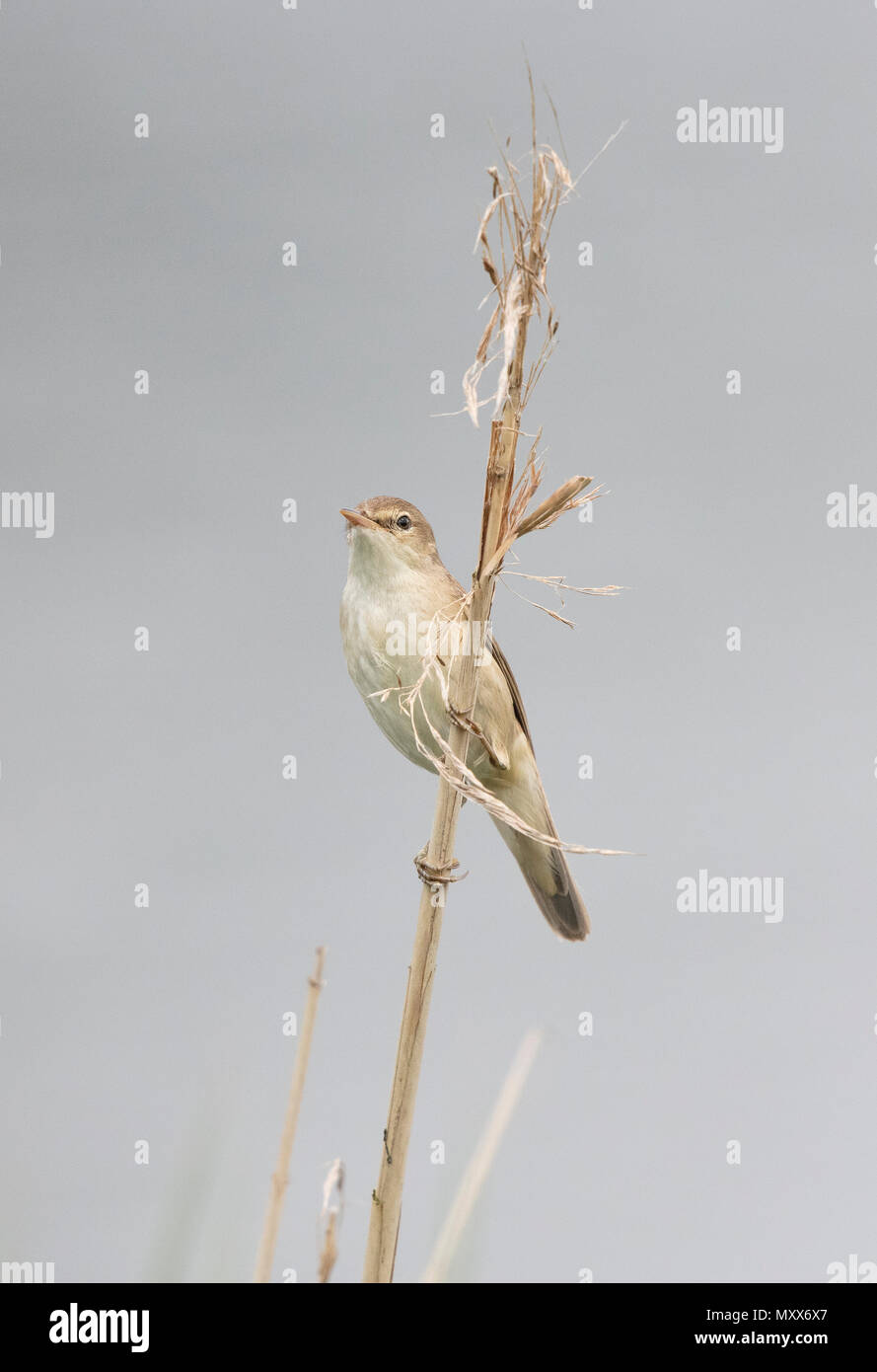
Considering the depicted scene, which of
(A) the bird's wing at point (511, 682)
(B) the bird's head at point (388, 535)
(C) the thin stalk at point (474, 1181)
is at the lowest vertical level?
(C) the thin stalk at point (474, 1181)

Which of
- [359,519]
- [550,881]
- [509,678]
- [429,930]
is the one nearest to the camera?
[429,930]

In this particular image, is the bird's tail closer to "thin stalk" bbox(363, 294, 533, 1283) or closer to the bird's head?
the bird's head

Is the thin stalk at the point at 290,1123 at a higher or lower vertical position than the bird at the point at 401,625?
lower

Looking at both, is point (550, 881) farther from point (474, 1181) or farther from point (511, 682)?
point (474, 1181)

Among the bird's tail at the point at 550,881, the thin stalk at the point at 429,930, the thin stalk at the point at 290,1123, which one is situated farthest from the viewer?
the bird's tail at the point at 550,881

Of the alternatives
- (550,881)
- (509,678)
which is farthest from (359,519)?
(550,881)

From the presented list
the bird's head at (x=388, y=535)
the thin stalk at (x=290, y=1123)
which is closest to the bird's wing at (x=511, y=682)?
the bird's head at (x=388, y=535)

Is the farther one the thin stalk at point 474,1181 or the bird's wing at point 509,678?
the bird's wing at point 509,678

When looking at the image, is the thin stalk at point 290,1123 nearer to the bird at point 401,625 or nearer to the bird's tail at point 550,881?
the bird at point 401,625

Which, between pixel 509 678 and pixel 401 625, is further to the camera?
pixel 509 678

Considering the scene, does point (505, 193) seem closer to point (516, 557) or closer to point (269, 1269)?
point (516, 557)
